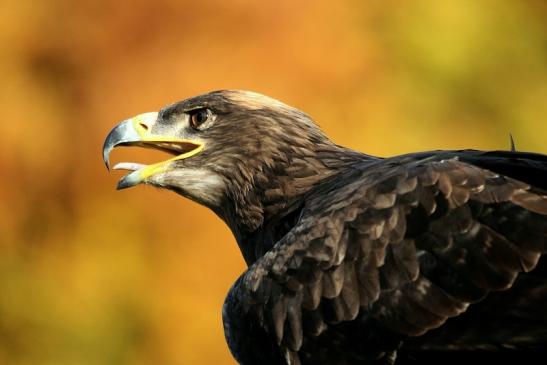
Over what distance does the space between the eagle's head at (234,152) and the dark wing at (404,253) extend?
2.66 feet

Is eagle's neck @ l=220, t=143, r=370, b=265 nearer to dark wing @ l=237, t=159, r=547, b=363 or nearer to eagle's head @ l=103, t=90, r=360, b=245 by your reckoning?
eagle's head @ l=103, t=90, r=360, b=245

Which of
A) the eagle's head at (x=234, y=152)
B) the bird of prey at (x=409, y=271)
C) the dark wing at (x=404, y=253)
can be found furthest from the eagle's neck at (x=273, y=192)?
the dark wing at (x=404, y=253)

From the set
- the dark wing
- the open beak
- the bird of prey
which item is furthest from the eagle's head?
the dark wing

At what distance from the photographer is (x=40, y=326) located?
40.8 feet

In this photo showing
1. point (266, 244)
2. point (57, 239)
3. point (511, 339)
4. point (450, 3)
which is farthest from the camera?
point (450, 3)

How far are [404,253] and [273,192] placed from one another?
3.88 feet

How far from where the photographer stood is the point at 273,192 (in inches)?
252

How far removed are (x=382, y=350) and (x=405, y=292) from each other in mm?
260

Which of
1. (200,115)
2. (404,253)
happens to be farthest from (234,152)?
(404,253)

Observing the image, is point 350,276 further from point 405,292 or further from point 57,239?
point 57,239

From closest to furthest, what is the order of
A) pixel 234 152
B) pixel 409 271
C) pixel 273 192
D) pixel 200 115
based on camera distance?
pixel 409 271, pixel 273 192, pixel 234 152, pixel 200 115

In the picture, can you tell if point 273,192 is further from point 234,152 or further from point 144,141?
point 144,141

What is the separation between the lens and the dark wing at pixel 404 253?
5.26 m

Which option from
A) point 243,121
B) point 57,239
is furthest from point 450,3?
point 243,121
